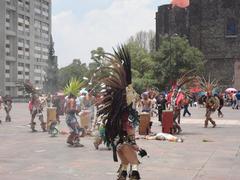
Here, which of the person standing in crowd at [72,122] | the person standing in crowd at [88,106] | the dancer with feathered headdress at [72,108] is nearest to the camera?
the dancer with feathered headdress at [72,108]

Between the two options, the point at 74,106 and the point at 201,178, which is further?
the point at 74,106

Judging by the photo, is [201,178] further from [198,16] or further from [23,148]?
[198,16]

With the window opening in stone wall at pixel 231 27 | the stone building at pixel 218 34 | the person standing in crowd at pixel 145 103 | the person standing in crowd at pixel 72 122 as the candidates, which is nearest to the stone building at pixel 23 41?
the stone building at pixel 218 34

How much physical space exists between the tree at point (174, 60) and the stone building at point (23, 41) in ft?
109

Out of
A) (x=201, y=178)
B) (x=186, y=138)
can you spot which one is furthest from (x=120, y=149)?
(x=186, y=138)

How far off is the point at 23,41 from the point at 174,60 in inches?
1849

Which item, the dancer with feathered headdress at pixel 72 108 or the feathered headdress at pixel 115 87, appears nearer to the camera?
the feathered headdress at pixel 115 87

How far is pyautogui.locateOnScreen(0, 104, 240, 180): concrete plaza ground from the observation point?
10125mm

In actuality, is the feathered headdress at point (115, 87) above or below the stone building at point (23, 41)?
below

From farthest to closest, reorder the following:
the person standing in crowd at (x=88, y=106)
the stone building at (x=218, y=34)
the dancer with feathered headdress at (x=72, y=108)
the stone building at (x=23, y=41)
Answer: the stone building at (x=23, y=41) < the stone building at (x=218, y=34) < the person standing in crowd at (x=88, y=106) < the dancer with feathered headdress at (x=72, y=108)

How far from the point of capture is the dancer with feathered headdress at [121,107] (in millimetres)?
8094

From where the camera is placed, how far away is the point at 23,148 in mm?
14297

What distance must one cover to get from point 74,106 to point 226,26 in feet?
201

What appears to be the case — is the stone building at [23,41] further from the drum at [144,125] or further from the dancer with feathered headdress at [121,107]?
A: the dancer with feathered headdress at [121,107]
